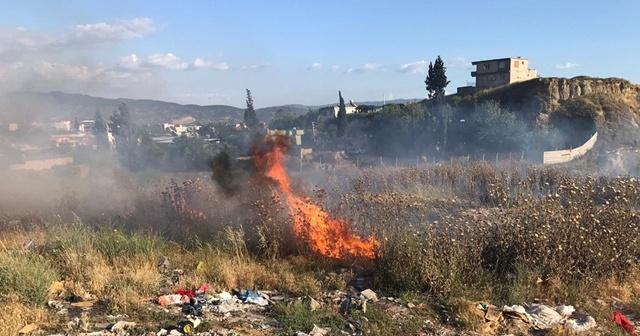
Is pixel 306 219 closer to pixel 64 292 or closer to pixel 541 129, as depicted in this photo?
pixel 64 292

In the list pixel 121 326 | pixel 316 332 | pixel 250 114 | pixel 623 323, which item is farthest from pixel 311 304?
pixel 250 114

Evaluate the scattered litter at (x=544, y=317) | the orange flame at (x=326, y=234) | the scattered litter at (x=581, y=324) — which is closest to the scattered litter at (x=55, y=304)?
the orange flame at (x=326, y=234)

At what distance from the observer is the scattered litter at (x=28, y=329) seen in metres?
4.17

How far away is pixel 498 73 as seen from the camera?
56.6m

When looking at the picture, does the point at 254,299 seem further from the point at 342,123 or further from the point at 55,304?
the point at 342,123

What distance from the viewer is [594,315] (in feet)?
→ 16.6

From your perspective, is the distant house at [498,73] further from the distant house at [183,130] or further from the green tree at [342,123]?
the distant house at [183,130]

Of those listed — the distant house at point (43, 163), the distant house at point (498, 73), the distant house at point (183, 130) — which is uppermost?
the distant house at point (498, 73)

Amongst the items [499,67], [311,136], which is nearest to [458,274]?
[311,136]

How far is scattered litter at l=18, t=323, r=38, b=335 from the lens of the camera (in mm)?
4168

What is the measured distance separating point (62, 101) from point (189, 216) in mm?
13670

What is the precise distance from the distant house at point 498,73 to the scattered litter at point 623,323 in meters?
53.1

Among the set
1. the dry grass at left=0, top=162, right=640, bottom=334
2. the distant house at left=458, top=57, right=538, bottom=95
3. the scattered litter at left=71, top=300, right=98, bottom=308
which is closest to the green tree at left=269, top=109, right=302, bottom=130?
the distant house at left=458, top=57, right=538, bottom=95

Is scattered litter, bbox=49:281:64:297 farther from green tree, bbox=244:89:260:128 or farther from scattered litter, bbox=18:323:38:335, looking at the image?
green tree, bbox=244:89:260:128
